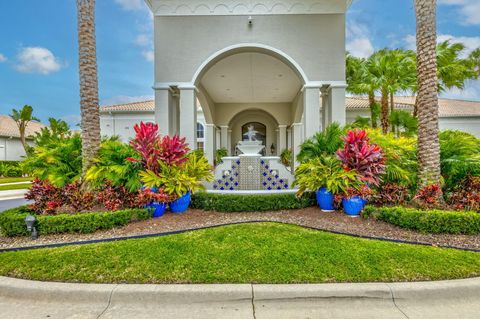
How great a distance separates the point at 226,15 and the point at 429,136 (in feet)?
25.0

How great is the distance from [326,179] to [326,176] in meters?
0.07

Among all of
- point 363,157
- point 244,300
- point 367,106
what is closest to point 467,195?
point 363,157

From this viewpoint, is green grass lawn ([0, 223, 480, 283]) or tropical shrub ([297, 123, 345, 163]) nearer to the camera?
green grass lawn ([0, 223, 480, 283])

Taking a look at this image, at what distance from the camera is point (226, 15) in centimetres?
951

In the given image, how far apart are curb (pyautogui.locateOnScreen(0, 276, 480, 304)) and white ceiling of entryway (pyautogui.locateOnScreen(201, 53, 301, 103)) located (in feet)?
31.9

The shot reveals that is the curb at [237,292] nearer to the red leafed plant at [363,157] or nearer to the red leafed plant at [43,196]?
the red leafed plant at [43,196]

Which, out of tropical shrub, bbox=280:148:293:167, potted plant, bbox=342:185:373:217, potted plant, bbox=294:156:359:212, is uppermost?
tropical shrub, bbox=280:148:293:167

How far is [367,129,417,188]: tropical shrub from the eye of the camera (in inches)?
245

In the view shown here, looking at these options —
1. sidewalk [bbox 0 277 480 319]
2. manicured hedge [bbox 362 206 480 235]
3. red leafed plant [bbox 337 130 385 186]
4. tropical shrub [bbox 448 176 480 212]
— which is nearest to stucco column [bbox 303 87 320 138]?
red leafed plant [bbox 337 130 385 186]

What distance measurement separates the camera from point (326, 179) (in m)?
6.30

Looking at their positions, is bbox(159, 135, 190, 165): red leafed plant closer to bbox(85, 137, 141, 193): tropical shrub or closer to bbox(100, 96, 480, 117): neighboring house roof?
bbox(85, 137, 141, 193): tropical shrub

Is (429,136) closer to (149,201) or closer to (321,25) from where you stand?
(321,25)

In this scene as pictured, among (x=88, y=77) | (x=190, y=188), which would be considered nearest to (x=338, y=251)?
(x=190, y=188)

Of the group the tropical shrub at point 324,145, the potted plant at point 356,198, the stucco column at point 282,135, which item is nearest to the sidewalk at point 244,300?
the potted plant at point 356,198
